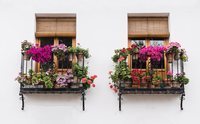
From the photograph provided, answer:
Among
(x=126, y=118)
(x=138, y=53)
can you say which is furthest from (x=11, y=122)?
(x=138, y=53)

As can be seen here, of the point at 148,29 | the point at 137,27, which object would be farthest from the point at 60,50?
the point at 148,29

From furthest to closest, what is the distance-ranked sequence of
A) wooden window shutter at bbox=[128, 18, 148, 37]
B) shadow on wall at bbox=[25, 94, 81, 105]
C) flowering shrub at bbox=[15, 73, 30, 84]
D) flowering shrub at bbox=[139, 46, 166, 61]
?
wooden window shutter at bbox=[128, 18, 148, 37] → shadow on wall at bbox=[25, 94, 81, 105] → flowering shrub at bbox=[15, 73, 30, 84] → flowering shrub at bbox=[139, 46, 166, 61]

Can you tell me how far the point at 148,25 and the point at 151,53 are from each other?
3.52 feet

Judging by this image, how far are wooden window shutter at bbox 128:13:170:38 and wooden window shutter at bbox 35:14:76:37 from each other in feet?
4.33

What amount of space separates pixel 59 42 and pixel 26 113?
70.2 inches

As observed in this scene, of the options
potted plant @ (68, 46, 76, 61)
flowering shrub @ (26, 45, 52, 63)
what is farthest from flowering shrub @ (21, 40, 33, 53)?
potted plant @ (68, 46, 76, 61)

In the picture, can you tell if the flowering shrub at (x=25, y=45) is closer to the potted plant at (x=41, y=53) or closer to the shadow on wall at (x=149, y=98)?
the potted plant at (x=41, y=53)

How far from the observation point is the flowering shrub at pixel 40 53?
10117 millimetres

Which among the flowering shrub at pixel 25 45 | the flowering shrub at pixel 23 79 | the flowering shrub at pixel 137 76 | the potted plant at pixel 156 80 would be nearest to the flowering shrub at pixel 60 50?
the flowering shrub at pixel 25 45

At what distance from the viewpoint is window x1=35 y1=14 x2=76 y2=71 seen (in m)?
10.8

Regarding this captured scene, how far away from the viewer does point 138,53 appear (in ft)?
33.2

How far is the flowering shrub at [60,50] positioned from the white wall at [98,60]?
1.93 feet

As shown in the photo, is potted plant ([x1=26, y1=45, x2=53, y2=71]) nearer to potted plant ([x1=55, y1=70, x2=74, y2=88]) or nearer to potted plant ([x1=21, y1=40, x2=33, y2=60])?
potted plant ([x1=21, y1=40, x2=33, y2=60])

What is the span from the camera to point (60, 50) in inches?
399
